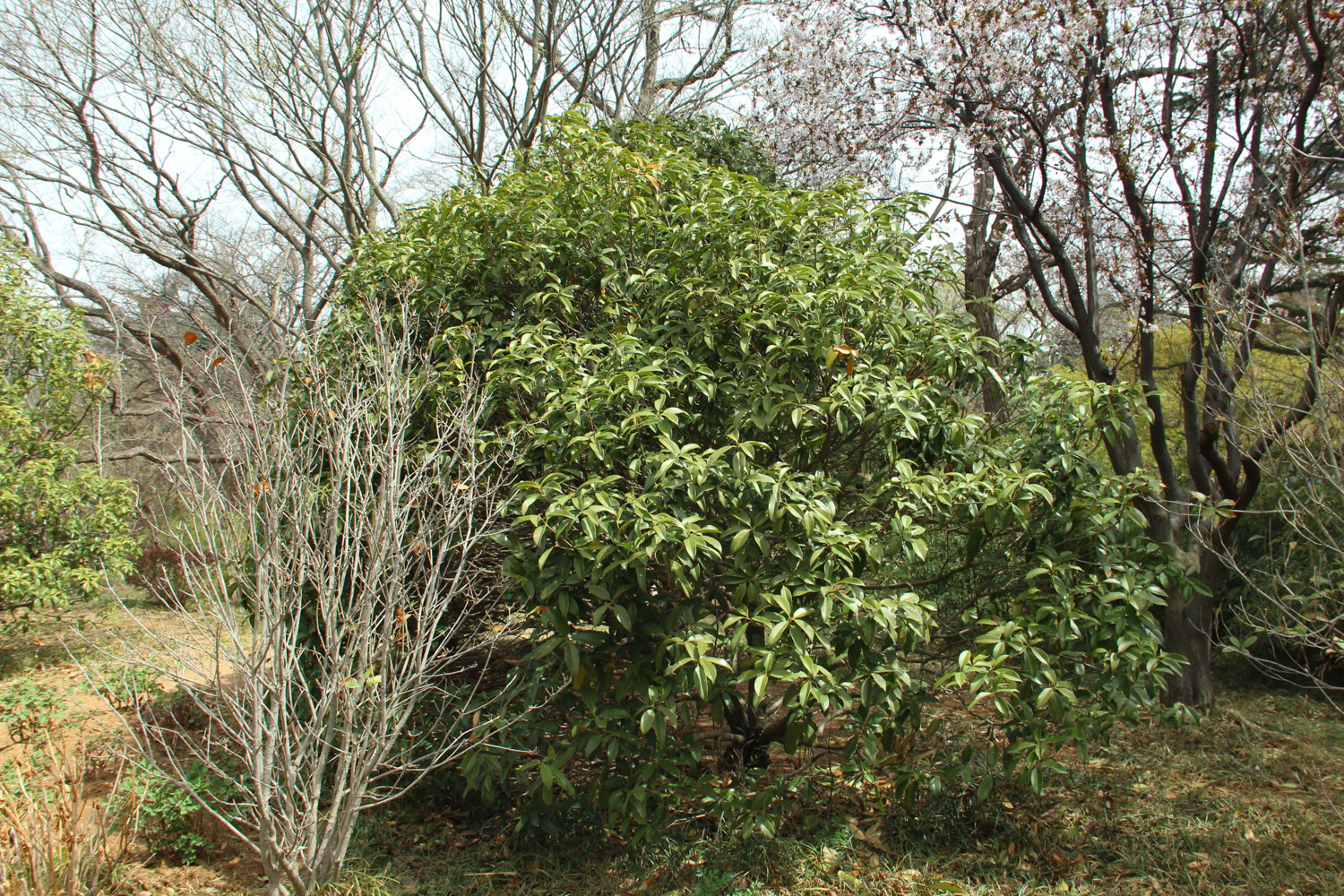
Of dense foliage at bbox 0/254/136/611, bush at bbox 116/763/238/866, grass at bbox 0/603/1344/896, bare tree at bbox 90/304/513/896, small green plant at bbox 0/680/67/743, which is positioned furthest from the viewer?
dense foliage at bbox 0/254/136/611

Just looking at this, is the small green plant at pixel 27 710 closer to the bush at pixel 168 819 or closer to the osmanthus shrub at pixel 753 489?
the bush at pixel 168 819

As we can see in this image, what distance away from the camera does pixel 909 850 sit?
11.3ft

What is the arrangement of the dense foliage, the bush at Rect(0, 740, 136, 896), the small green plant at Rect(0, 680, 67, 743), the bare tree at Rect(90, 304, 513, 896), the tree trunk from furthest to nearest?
the dense foliage → the tree trunk → the small green plant at Rect(0, 680, 67, 743) → the bush at Rect(0, 740, 136, 896) → the bare tree at Rect(90, 304, 513, 896)

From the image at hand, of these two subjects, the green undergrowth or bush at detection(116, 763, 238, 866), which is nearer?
the green undergrowth

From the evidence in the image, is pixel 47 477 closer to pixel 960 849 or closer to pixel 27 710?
pixel 27 710

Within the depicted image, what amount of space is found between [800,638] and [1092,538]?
1.49m

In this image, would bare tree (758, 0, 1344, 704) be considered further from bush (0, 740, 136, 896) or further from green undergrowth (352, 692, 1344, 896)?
bush (0, 740, 136, 896)

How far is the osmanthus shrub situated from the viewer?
113 inches

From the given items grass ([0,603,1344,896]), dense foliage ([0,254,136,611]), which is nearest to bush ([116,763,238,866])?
grass ([0,603,1344,896])

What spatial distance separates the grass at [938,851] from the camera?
10.3ft

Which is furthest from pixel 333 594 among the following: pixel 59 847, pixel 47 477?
pixel 47 477

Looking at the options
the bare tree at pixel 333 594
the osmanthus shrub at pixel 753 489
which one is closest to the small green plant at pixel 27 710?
the bare tree at pixel 333 594

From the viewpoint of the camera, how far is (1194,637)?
5.23 metres

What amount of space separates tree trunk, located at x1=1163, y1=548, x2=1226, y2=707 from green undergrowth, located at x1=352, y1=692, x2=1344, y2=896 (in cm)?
102
